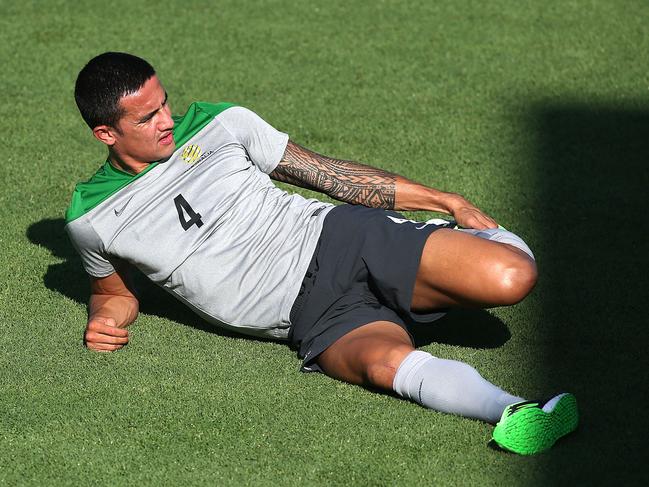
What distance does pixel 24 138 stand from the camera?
18.9 feet

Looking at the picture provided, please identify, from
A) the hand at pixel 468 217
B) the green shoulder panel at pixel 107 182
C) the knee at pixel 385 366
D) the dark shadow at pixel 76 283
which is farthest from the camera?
the dark shadow at pixel 76 283

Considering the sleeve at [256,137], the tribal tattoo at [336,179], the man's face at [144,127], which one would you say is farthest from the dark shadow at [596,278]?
the man's face at [144,127]

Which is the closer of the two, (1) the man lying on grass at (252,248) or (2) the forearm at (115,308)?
(1) the man lying on grass at (252,248)

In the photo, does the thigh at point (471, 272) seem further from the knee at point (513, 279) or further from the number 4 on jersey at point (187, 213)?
the number 4 on jersey at point (187, 213)

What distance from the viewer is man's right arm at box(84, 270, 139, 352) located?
13.4 feet

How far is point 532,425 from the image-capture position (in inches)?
134

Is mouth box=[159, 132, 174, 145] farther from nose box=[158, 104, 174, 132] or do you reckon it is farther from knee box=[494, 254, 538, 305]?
knee box=[494, 254, 538, 305]

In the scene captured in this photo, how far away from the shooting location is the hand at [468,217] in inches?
163

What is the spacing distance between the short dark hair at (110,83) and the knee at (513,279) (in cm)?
135

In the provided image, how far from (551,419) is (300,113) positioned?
2892 mm

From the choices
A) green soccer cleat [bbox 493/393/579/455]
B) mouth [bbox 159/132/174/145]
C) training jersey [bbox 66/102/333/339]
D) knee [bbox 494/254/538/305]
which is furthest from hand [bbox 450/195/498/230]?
mouth [bbox 159/132/174/145]

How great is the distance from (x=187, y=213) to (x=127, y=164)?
0.90ft

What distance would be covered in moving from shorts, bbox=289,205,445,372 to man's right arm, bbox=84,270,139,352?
0.61 m

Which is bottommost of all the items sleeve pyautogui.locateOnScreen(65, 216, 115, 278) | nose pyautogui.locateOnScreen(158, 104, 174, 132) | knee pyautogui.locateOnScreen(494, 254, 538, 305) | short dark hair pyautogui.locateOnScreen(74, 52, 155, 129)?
sleeve pyautogui.locateOnScreen(65, 216, 115, 278)
